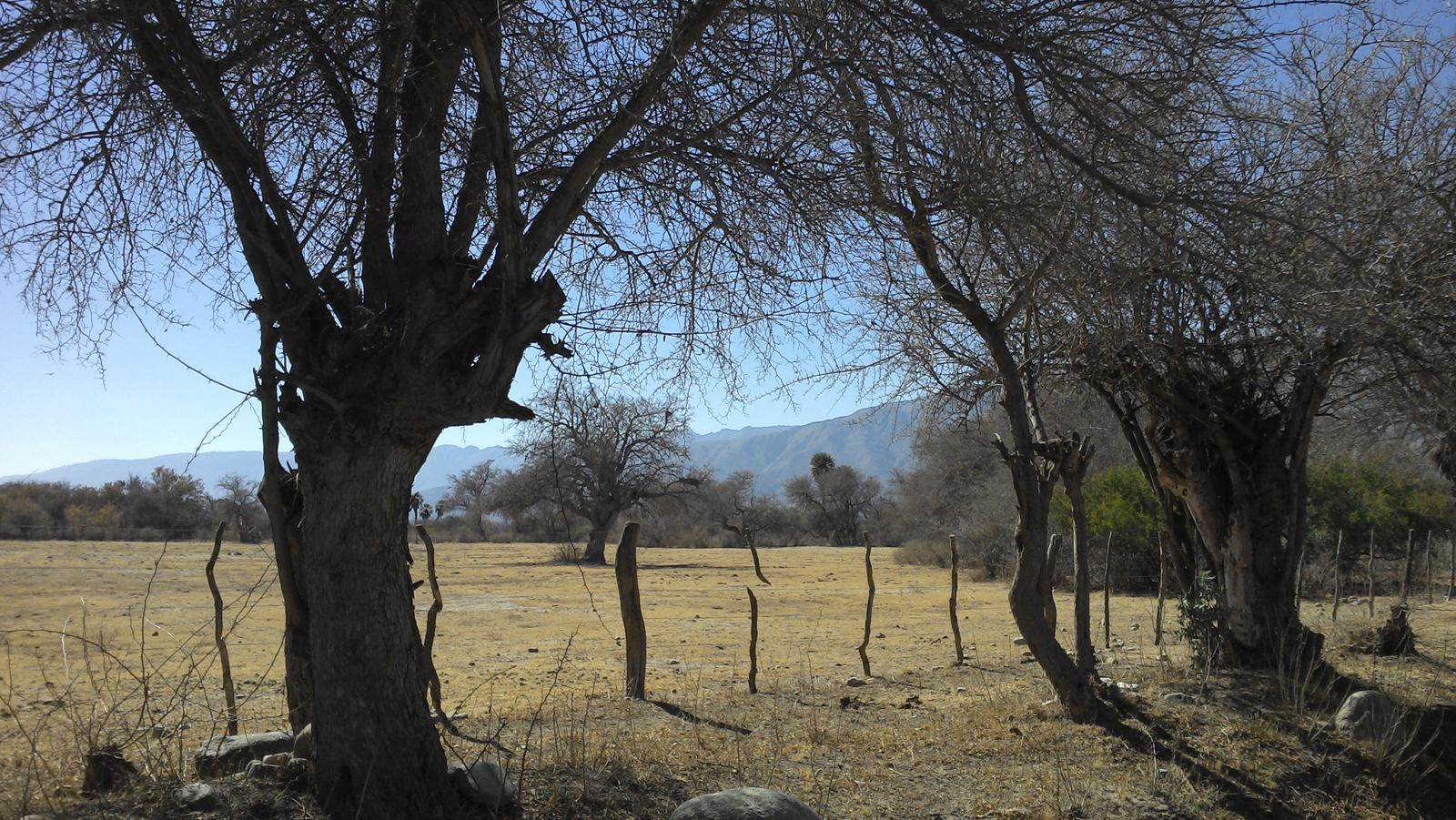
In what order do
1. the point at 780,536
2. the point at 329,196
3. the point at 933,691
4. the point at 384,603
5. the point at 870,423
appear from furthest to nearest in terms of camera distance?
1. the point at 780,536
2. the point at 933,691
3. the point at 870,423
4. the point at 329,196
5. the point at 384,603

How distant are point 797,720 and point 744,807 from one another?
3.92 m

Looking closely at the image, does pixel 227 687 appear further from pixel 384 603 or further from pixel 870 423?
pixel 870 423

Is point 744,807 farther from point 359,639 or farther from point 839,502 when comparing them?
point 839,502

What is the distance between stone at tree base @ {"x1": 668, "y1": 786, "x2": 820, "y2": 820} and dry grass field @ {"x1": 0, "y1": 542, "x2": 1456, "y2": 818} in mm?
542

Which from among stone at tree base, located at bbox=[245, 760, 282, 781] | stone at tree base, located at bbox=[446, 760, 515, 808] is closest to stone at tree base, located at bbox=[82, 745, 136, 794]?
stone at tree base, located at bbox=[245, 760, 282, 781]

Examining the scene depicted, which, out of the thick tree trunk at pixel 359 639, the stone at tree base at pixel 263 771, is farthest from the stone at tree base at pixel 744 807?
the stone at tree base at pixel 263 771

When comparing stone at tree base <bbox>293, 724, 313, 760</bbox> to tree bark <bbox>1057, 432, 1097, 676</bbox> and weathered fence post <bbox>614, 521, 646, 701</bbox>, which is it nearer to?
weathered fence post <bbox>614, 521, 646, 701</bbox>

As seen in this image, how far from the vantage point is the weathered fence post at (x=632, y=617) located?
31.8 feet

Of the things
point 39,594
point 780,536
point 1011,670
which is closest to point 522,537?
point 780,536

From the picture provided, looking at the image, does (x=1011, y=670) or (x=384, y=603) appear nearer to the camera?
(x=384, y=603)

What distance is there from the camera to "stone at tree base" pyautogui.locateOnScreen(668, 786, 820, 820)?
4719mm

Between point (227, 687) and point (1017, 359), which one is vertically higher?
point (1017, 359)

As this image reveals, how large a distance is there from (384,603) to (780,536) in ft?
267

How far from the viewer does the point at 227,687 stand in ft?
26.0
